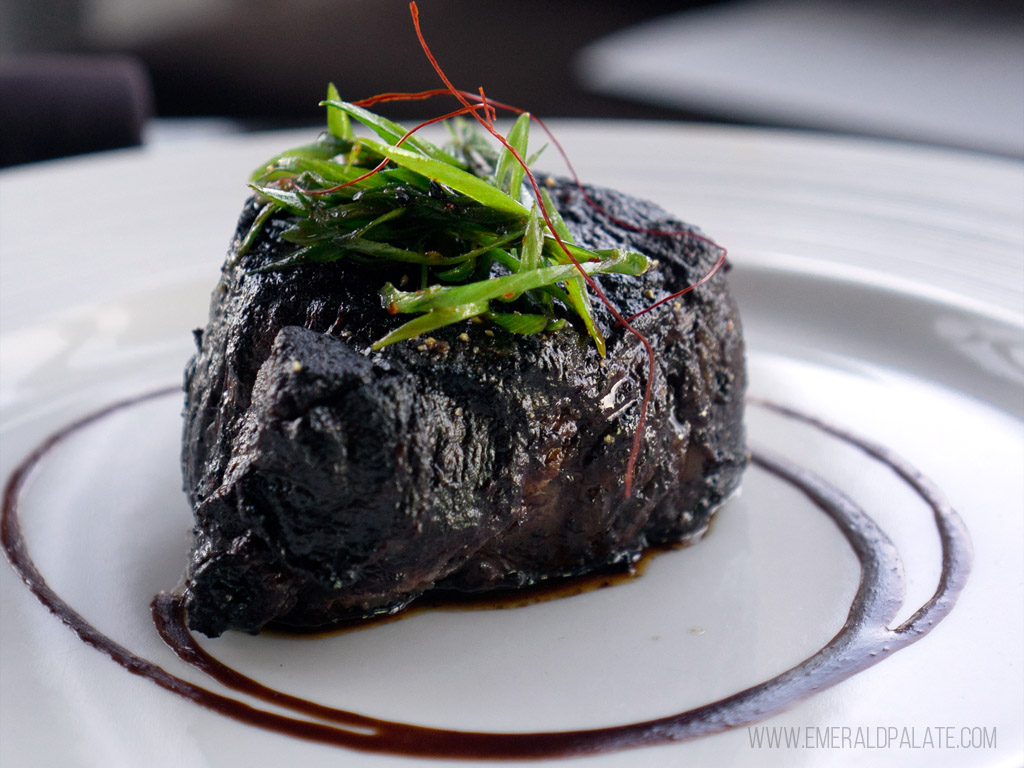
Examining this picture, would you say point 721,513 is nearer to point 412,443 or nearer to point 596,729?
point 596,729

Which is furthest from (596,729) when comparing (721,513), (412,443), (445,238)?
(445,238)

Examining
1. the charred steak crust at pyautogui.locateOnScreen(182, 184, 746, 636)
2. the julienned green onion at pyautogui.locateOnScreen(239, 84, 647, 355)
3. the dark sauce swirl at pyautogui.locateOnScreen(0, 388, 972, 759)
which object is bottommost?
the dark sauce swirl at pyautogui.locateOnScreen(0, 388, 972, 759)

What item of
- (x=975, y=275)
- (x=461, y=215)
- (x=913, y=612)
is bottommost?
(x=913, y=612)

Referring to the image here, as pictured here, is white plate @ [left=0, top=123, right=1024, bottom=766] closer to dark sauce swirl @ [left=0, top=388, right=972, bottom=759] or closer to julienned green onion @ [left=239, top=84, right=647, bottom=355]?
dark sauce swirl @ [left=0, top=388, right=972, bottom=759]

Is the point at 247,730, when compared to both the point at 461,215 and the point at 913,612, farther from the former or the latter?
the point at 913,612

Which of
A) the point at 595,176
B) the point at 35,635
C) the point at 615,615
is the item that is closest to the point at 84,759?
the point at 35,635

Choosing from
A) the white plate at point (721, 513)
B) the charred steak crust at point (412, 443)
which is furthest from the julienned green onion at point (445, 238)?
the white plate at point (721, 513)

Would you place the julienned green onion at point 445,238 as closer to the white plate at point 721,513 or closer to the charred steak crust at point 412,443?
the charred steak crust at point 412,443

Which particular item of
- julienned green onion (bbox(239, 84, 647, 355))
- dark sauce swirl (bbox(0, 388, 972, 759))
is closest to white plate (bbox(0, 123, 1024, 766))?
dark sauce swirl (bbox(0, 388, 972, 759))
